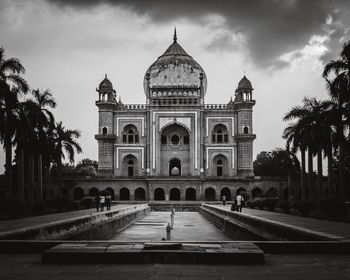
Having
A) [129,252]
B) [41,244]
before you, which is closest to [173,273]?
[129,252]

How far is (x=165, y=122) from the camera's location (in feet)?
168

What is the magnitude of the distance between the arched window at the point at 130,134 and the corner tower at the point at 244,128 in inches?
402

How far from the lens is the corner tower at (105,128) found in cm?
5038

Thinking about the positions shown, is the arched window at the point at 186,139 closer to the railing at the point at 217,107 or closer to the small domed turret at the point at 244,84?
the railing at the point at 217,107

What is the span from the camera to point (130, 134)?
171ft

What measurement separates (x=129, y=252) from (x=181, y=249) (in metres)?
0.68

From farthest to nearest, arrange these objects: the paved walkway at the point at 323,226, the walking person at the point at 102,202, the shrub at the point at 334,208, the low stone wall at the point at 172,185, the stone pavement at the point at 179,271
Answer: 1. the low stone wall at the point at 172,185
2. the walking person at the point at 102,202
3. the shrub at the point at 334,208
4. the paved walkway at the point at 323,226
5. the stone pavement at the point at 179,271

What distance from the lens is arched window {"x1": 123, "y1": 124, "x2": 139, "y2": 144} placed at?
170 ft

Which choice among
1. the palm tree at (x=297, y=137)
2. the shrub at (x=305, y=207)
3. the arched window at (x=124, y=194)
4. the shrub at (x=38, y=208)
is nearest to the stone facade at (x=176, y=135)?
the arched window at (x=124, y=194)

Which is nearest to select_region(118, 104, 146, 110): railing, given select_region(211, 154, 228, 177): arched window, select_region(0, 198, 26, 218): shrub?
select_region(211, 154, 228, 177): arched window

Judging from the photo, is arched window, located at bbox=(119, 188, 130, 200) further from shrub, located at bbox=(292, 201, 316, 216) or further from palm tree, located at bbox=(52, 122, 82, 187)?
shrub, located at bbox=(292, 201, 316, 216)

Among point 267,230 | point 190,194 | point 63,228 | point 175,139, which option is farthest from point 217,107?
point 63,228

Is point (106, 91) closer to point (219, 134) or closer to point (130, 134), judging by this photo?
point (130, 134)

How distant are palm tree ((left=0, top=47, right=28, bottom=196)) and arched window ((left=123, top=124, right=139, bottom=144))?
81.6 ft
